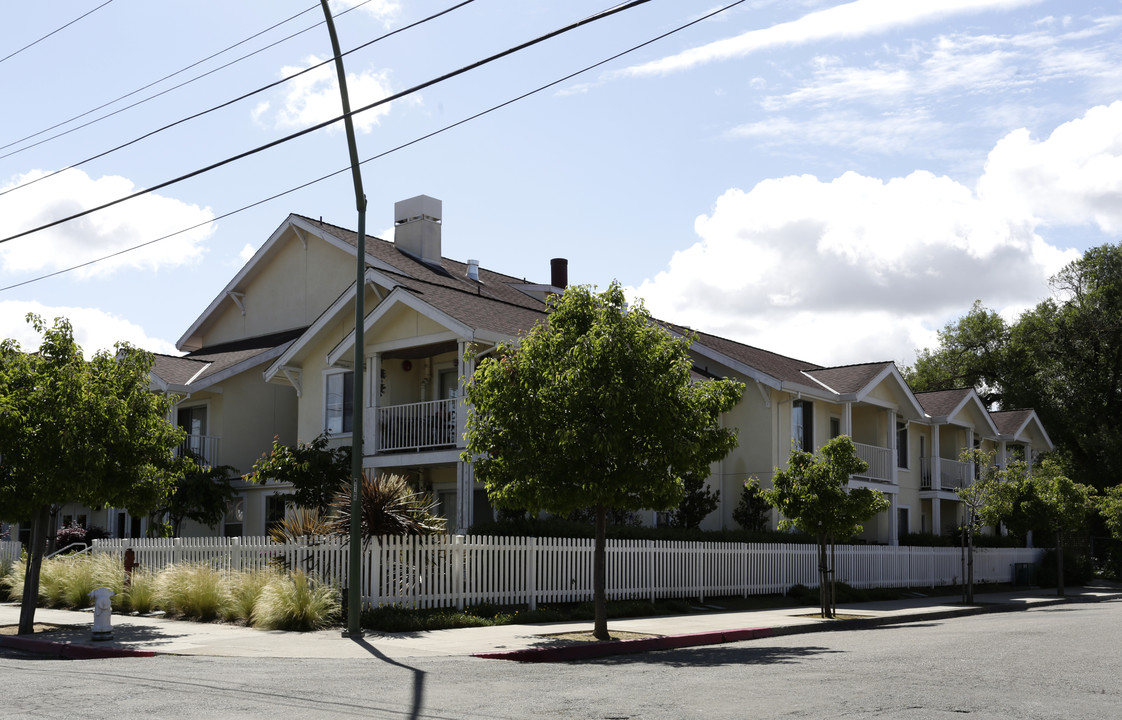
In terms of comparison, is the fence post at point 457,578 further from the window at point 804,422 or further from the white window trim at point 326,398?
the window at point 804,422

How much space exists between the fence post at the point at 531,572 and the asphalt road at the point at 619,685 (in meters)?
5.10

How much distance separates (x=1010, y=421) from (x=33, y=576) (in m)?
36.2

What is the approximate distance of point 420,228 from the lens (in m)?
33.4

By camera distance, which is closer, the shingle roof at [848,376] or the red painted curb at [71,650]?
the red painted curb at [71,650]

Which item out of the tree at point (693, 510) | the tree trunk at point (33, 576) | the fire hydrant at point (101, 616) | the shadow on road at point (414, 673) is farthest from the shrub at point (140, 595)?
the tree at point (693, 510)

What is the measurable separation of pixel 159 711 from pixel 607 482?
7.85 m

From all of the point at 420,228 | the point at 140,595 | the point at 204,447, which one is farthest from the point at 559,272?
the point at 140,595

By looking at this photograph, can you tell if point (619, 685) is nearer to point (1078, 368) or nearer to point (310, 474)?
point (310, 474)

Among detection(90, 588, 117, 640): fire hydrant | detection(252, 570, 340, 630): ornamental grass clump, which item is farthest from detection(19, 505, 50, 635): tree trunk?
detection(252, 570, 340, 630): ornamental grass clump

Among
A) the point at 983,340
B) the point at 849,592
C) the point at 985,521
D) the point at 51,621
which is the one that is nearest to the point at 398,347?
the point at 51,621

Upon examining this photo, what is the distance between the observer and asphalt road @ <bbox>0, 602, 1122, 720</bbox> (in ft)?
29.4

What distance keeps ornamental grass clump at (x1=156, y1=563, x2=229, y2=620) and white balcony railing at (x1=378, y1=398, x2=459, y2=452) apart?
7.11 meters

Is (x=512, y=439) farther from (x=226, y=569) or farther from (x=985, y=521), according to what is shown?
(x=985, y=521)

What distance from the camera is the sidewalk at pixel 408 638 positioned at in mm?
13961
